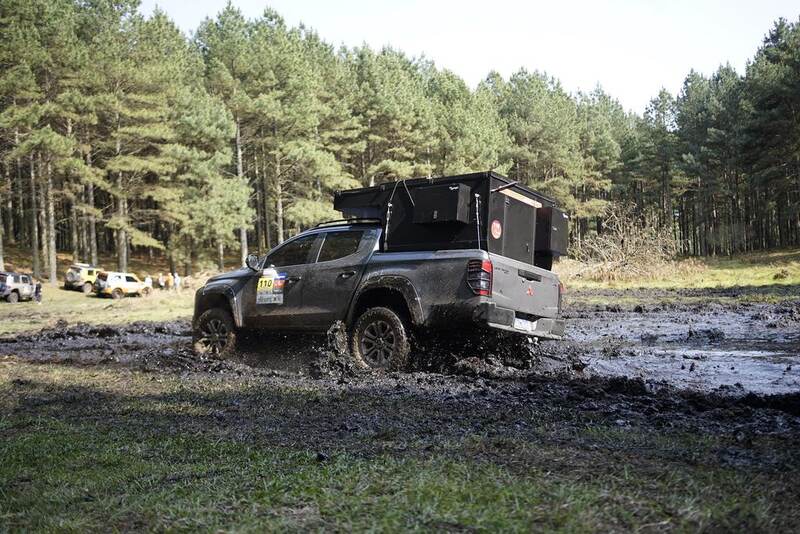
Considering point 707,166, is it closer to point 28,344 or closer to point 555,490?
point 28,344

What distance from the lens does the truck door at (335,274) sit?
8.83 meters

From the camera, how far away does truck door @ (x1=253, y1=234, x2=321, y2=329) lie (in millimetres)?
9336

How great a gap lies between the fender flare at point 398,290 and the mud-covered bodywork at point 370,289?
12 mm

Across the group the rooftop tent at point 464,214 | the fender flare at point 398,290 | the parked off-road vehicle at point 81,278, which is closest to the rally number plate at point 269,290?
the fender flare at point 398,290

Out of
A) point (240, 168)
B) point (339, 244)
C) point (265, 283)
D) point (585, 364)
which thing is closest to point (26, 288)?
point (240, 168)

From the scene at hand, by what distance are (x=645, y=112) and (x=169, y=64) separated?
65.5 metres

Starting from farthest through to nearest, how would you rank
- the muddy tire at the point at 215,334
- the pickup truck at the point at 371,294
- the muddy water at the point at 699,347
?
the muddy tire at the point at 215,334 < the pickup truck at the point at 371,294 < the muddy water at the point at 699,347

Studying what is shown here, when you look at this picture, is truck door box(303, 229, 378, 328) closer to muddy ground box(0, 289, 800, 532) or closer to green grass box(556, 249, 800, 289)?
muddy ground box(0, 289, 800, 532)

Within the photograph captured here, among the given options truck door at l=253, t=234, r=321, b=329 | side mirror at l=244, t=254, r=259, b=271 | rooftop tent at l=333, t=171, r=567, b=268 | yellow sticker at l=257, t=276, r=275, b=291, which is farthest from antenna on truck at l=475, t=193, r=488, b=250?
side mirror at l=244, t=254, r=259, b=271

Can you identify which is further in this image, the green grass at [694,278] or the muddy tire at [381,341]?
the green grass at [694,278]

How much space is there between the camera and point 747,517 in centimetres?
278

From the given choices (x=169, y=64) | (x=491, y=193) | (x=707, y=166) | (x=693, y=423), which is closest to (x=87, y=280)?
(x=169, y=64)

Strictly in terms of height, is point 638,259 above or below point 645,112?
→ below

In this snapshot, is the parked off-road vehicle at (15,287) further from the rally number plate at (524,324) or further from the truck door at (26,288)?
the rally number plate at (524,324)
